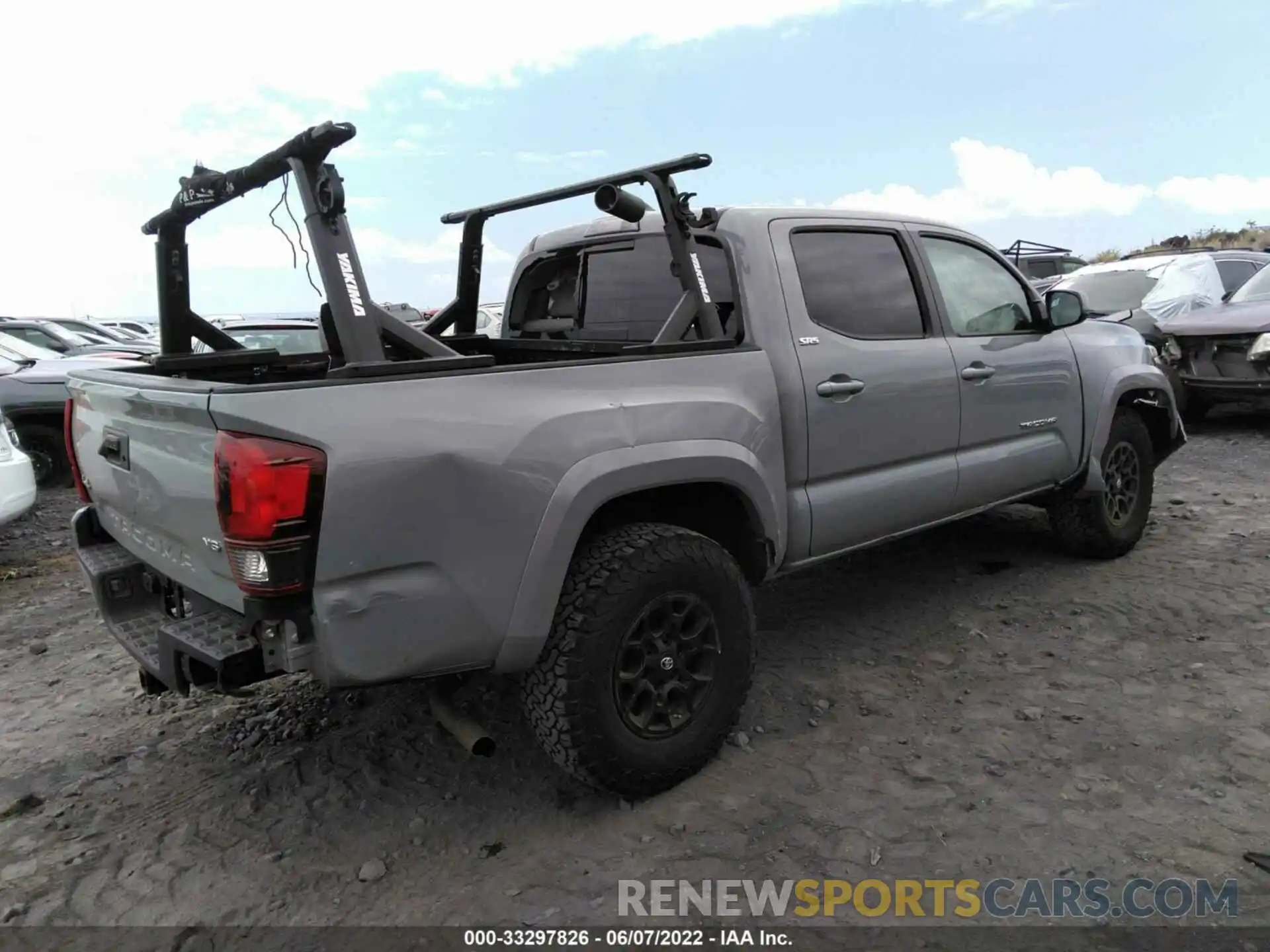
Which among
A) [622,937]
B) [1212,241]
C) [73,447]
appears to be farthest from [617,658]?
[1212,241]

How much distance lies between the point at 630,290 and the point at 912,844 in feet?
7.75

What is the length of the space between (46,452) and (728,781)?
7.83 metres

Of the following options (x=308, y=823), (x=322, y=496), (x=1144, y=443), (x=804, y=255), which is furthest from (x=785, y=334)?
(x=1144, y=443)

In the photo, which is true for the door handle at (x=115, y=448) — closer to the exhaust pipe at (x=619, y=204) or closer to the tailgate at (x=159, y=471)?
the tailgate at (x=159, y=471)

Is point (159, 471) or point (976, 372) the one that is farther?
point (976, 372)

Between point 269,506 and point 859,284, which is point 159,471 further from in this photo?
point 859,284

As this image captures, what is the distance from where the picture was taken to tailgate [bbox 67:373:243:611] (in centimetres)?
241

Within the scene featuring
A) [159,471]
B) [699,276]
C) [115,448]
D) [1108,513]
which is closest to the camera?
[159,471]

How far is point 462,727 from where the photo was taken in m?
2.75

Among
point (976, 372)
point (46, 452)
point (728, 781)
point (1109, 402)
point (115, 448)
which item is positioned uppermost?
point (115, 448)

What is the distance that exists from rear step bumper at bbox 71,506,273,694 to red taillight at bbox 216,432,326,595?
9.2 inches

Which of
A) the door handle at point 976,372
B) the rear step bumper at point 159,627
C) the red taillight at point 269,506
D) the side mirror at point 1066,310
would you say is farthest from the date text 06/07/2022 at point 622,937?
the side mirror at point 1066,310

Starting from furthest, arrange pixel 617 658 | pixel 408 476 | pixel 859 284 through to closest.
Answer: pixel 859 284 < pixel 617 658 < pixel 408 476

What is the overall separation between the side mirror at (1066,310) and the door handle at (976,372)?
0.61m
